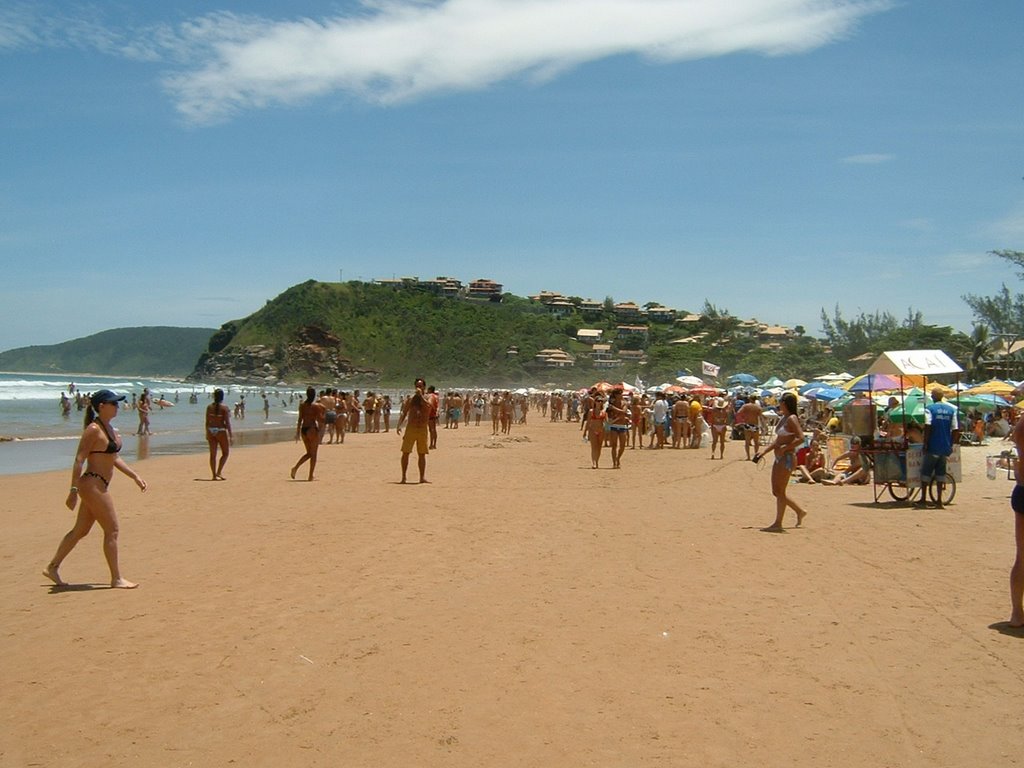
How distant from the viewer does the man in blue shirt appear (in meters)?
11.3

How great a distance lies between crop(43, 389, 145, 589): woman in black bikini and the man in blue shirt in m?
9.54

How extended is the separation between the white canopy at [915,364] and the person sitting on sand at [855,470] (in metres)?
1.76

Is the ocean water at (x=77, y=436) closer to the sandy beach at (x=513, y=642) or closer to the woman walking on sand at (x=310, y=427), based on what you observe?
the woman walking on sand at (x=310, y=427)

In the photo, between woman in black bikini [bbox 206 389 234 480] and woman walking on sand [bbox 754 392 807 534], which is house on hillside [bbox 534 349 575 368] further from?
woman walking on sand [bbox 754 392 807 534]

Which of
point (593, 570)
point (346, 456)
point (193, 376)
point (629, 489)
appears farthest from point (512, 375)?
point (593, 570)

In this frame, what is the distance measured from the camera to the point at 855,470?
1499cm

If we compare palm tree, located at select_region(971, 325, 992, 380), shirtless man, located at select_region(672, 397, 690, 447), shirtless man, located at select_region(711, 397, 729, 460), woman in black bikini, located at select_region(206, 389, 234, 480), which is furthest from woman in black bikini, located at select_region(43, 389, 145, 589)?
palm tree, located at select_region(971, 325, 992, 380)

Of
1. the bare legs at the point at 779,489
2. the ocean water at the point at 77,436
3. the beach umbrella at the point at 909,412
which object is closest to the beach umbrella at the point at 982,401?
the beach umbrella at the point at 909,412

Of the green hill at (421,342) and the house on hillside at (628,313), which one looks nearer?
the green hill at (421,342)

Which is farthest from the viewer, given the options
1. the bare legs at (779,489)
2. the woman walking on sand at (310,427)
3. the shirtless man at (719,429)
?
the shirtless man at (719,429)

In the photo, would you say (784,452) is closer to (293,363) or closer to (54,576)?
(54,576)

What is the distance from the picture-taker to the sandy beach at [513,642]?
417cm

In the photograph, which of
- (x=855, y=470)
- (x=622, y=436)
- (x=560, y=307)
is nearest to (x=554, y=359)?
(x=560, y=307)

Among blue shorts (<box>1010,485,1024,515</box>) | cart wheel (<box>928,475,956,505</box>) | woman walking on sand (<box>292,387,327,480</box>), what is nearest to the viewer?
blue shorts (<box>1010,485,1024,515</box>)
